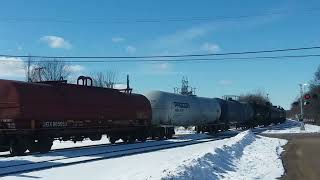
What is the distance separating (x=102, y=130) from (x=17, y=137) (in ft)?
23.9

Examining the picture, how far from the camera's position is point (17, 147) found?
24.2 meters

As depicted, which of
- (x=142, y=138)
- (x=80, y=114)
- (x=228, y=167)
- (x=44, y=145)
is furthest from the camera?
(x=142, y=138)

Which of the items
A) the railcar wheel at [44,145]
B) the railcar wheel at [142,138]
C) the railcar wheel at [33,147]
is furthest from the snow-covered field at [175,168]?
the railcar wheel at [142,138]

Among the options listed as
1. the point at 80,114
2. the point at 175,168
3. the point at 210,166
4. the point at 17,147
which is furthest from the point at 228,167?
the point at 80,114

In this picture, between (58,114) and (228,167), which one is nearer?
(228,167)

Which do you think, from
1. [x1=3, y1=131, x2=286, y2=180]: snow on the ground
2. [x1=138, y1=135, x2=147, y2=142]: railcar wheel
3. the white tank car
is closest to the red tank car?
[x1=138, y1=135, x2=147, y2=142]: railcar wheel

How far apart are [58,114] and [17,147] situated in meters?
3.12

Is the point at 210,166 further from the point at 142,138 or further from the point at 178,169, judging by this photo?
the point at 142,138

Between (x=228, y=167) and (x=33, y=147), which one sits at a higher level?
(x=33, y=147)

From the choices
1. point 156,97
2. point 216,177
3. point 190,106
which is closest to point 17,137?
point 216,177

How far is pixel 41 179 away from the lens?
1467cm

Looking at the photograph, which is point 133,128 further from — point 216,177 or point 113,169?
point 216,177

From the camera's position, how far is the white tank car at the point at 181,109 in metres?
39.4

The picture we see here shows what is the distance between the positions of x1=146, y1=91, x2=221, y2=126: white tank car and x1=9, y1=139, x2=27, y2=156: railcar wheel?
15526 mm
